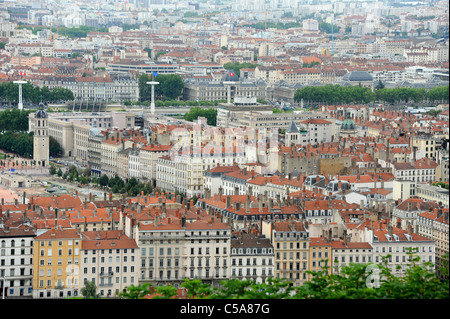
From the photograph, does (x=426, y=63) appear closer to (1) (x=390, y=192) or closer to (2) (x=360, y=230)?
(1) (x=390, y=192)

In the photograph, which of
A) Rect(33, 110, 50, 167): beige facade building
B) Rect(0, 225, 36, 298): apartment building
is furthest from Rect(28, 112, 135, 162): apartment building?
Rect(0, 225, 36, 298): apartment building

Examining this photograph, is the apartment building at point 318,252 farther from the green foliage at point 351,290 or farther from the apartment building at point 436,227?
the green foliage at point 351,290

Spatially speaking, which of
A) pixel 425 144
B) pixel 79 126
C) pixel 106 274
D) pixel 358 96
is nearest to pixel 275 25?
pixel 358 96

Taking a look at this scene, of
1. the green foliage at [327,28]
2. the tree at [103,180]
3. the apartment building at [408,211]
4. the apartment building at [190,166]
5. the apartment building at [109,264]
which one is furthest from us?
the green foliage at [327,28]

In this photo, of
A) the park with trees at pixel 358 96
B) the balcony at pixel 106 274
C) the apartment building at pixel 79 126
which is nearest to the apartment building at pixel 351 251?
the balcony at pixel 106 274

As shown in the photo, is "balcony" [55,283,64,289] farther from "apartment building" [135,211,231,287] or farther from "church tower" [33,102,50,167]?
"church tower" [33,102,50,167]

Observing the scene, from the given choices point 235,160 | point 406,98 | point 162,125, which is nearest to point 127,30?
point 406,98

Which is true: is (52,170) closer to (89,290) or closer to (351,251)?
(351,251)
